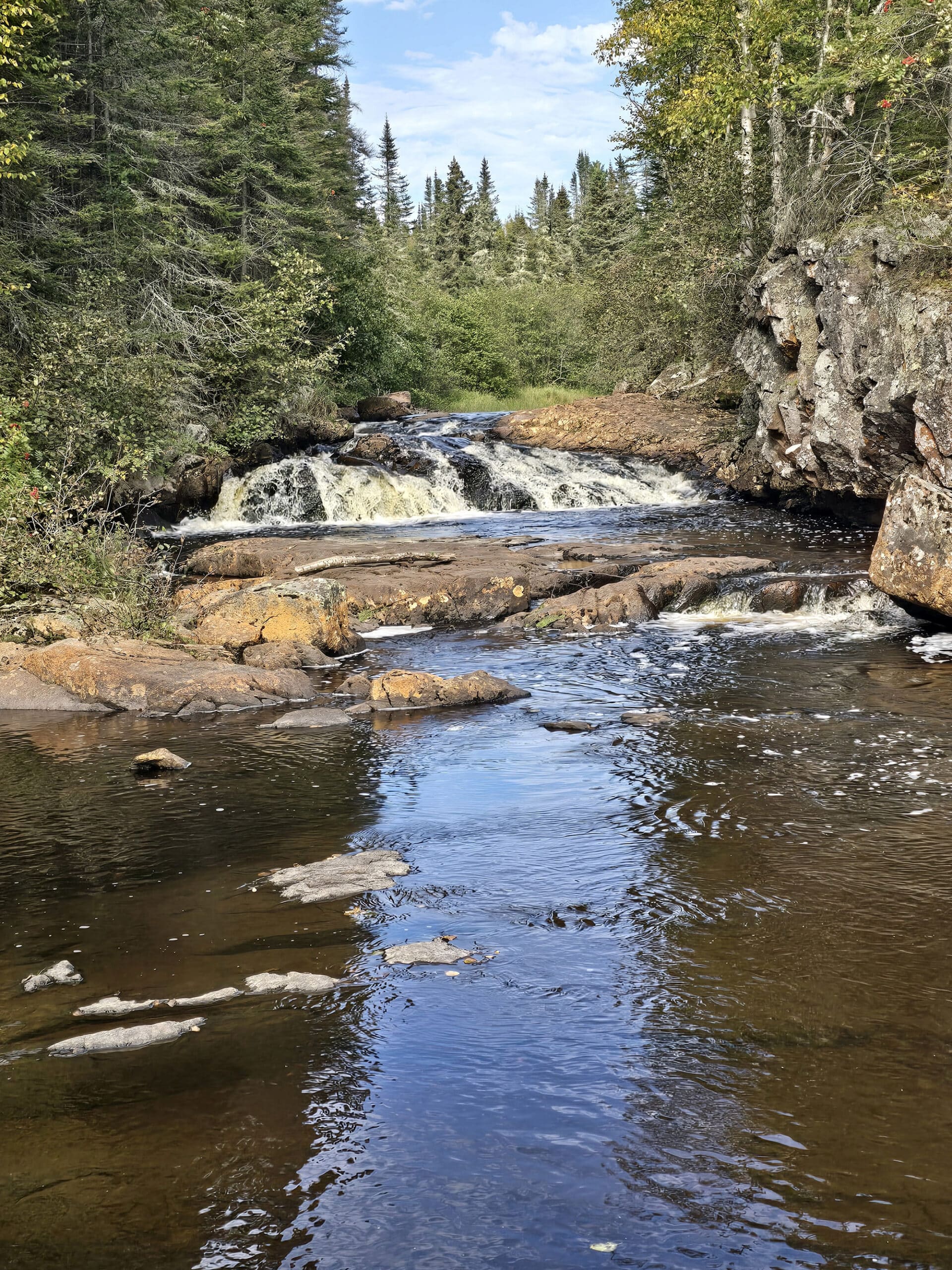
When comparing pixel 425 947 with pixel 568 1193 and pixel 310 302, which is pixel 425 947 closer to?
pixel 568 1193

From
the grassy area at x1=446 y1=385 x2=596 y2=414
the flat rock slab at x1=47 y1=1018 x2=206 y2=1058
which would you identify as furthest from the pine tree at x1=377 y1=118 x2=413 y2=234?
the flat rock slab at x1=47 y1=1018 x2=206 y2=1058

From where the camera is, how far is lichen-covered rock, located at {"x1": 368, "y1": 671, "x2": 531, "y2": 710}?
9.84 metres

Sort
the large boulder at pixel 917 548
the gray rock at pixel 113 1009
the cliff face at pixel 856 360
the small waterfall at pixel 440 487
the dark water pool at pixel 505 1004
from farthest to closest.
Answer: the small waterfall at pixel 440 487 < the cliff face at pixel 856 360 < the large boulder at pixel 917 548 < the gray rock at pixel 113 1009 < the dark water pool at pixel 505 1004

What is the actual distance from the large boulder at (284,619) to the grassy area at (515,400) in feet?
88.8

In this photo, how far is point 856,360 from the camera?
15.7 metres

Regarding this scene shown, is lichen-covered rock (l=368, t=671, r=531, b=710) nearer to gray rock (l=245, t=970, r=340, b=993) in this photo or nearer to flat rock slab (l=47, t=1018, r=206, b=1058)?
gray rock (l=245, t=970, r=340, b=993)

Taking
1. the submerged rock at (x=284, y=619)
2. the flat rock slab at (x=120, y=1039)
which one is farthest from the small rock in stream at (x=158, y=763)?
the flat rock slab at (x=120, y=1039)

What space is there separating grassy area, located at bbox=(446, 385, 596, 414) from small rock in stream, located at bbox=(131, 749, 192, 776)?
103 ft

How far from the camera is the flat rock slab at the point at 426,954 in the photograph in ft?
15.4

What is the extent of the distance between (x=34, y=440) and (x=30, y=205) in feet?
16.9

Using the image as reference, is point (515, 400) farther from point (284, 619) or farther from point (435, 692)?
point (435, 692)

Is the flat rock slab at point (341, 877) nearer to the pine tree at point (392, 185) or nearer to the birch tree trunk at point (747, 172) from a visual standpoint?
the birch tree trunk at point (747, 172)

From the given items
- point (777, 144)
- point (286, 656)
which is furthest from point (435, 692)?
point (777, 144)

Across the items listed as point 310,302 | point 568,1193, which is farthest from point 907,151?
point 568,1193
